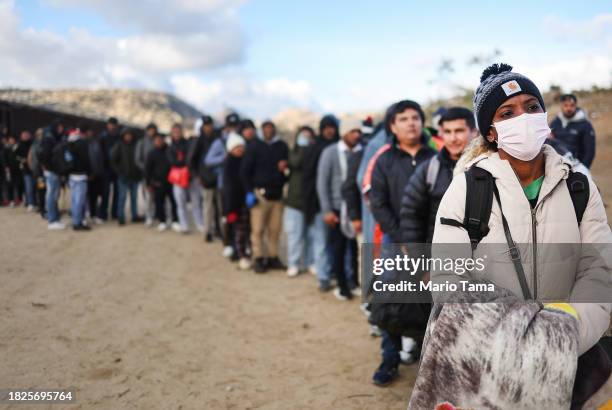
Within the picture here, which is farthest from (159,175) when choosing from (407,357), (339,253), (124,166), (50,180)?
(407,357)

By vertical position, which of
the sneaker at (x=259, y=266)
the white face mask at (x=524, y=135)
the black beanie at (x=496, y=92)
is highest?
the black beanie at (x=496, y=92)

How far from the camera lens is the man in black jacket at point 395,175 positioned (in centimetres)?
391

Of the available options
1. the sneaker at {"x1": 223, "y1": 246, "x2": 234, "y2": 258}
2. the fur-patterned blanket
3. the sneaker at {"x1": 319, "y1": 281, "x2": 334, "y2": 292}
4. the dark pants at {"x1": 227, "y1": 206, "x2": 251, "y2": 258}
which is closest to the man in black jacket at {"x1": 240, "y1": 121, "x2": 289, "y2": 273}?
the dark pants at {"x1": 227, "y1": 206, "x2": 251, "y2": 258}

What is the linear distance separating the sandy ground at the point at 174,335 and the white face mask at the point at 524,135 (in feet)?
7.94

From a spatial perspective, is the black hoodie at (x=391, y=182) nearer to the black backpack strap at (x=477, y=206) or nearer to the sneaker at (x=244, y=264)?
the black backpack strap at (x=477, y=206)

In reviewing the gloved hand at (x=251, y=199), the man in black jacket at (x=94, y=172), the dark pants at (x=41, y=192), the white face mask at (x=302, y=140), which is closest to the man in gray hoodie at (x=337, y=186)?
the white face mask at (x=302, y=140)

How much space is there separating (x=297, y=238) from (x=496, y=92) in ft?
17.9

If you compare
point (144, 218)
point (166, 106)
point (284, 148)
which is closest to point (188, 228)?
point (144, 218)

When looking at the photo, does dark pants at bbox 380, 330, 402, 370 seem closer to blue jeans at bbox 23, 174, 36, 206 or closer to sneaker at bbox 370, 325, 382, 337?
sneaker at bbox 370, 325, 382, 337

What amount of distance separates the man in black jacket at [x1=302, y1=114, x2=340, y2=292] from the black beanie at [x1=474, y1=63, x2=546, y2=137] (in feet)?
15.0

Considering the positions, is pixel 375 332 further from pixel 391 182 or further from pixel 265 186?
pixel 265 186

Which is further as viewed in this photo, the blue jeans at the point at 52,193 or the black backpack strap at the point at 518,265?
the blue jeans at the point at 52,193

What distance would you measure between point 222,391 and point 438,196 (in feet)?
7.43

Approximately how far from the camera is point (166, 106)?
193ft
